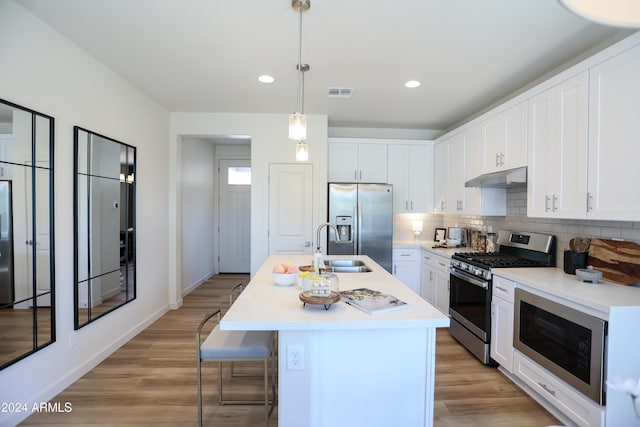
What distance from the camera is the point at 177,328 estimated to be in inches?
137

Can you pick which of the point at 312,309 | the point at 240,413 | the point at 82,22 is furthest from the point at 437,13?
the point at 240,413

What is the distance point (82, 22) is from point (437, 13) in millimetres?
2440

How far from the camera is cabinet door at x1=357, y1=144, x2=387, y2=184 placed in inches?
173

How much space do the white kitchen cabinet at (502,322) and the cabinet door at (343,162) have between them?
2400mm

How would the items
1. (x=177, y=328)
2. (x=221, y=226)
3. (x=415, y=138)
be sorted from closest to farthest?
(x=177, y=328), (x=415, y=138), (x=221, y=226)

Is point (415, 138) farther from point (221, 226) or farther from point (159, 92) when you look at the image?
point (221, 226)

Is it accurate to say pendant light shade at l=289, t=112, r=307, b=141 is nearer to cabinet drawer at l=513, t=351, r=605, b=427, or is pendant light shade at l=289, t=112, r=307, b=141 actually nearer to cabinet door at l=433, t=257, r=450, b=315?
cabinet drawer at l=513, t=351, r=605, b=427

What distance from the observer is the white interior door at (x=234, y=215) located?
6.17 m

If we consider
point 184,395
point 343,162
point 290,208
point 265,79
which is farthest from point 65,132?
point 343,162

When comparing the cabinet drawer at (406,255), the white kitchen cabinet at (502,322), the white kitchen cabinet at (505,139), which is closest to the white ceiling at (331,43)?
the white kitchen cabinet at (505,139)

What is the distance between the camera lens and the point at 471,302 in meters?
2.86

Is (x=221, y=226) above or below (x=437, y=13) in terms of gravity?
below

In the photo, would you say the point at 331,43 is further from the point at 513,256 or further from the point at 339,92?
the point at 513,256

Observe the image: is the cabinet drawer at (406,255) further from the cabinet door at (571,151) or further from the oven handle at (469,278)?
the cabinet door at (571,151)
